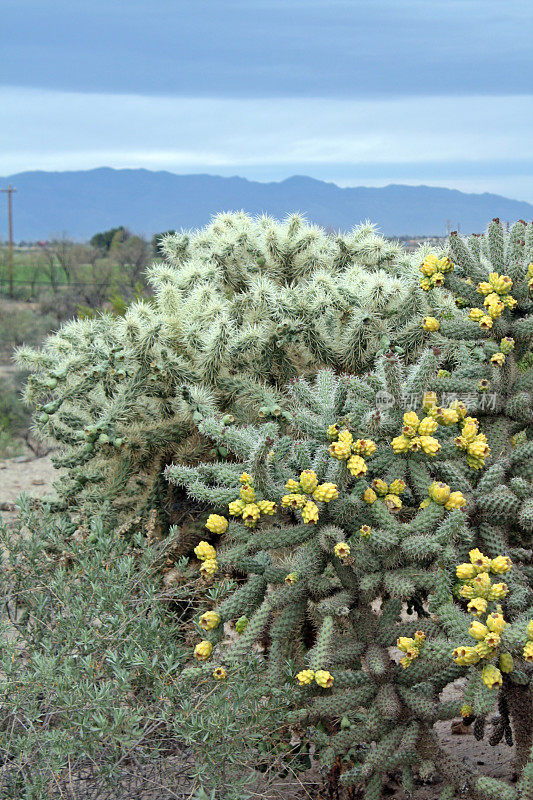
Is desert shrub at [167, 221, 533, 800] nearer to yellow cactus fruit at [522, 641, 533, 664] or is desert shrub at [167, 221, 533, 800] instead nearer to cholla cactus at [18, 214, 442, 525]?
yellow cactus fruit at [522, 641, 533, 664]

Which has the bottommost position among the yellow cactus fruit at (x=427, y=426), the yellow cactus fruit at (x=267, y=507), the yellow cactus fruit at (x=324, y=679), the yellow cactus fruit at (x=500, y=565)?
the yellow cactus fruit at (x=324, y=679)

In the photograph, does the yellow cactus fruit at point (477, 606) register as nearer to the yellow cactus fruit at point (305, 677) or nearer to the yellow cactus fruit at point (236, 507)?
the yellow cactus fruit at point (305, 677)

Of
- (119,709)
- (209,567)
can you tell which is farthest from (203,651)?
(119,709)

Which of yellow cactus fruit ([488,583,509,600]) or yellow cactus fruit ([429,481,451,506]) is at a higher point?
yellow cactus fruit ([429,481,451,506])

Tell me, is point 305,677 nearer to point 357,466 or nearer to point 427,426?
point 357,466

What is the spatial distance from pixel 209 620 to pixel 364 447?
0.96 meters

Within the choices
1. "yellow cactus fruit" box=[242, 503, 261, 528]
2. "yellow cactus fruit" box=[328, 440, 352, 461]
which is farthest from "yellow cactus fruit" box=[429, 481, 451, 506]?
"yellow cactus fruit" box=[242, 503, 261, 528]

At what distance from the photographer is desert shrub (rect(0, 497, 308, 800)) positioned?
3.04 metres

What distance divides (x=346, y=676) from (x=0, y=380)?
15.3 m

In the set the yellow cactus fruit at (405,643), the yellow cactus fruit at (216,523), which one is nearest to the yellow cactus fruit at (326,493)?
the yellow cactus fruit at (216,523)

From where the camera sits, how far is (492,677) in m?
3.00

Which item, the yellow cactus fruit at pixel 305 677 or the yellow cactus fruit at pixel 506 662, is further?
the yellow cactus fruit at pixel 305 677

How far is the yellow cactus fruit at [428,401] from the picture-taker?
144 inches

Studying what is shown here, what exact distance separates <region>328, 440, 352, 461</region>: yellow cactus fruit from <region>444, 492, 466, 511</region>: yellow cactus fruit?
1.46ft
